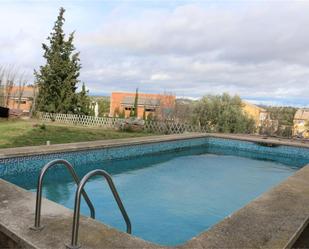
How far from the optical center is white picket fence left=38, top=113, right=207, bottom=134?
52.2 feet

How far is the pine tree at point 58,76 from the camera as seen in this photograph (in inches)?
783

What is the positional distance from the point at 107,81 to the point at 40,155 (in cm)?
3573

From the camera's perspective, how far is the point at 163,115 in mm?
19453

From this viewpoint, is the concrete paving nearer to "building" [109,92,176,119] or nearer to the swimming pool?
the swimming pool

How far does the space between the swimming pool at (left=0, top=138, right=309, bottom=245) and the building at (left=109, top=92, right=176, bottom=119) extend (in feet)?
26.6

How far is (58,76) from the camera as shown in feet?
65.6

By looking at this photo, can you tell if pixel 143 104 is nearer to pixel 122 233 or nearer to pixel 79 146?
pixel 79 146

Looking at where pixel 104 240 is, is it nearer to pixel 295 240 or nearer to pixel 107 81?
pixel 295 240

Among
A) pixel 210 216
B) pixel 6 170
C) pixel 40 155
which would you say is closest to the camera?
pixel 210 216

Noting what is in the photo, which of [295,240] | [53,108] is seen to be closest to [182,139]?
[295,240]

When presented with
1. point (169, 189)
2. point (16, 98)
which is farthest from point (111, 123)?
point (16, 98)

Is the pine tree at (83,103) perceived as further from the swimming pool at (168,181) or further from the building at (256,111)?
the building at (256,111)

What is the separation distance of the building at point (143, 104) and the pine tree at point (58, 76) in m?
6.13

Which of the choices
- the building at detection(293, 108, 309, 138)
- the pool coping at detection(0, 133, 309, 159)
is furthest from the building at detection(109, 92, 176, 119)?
the building at detection(293, 108, 309, 138)
